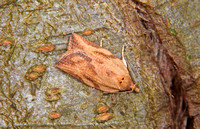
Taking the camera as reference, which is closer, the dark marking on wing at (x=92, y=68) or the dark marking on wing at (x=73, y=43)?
the dark marking on wing at (x=73, y=43)

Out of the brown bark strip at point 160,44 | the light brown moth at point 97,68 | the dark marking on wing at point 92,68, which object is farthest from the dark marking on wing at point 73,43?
the brown bark strip at point 160,44

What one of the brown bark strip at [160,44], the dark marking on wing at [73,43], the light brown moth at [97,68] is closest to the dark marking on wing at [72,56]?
the light brown moth at [97,68]

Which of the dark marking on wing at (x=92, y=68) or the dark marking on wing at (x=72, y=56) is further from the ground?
the dark marking on wing at (x=72, y=56)

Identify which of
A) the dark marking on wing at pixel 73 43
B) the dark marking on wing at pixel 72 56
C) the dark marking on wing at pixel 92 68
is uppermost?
the dark marking on wing at pixel 73 43

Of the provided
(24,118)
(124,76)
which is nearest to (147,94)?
(124,76)

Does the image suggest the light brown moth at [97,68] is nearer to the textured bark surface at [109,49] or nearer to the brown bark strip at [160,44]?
the textured bark surface at [109,49]

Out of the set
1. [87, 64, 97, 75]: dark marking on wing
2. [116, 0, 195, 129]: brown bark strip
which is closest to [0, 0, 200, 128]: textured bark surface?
→ [116, 0, 195, 129]: brown bark strip
